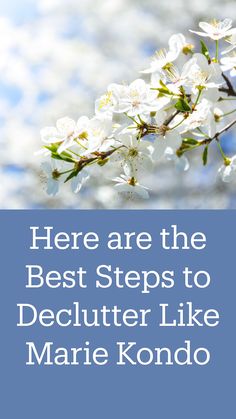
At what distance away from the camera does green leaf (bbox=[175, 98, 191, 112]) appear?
2.39 ft

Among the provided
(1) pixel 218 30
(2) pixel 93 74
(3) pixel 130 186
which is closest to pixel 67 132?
(3) pixel 130 186

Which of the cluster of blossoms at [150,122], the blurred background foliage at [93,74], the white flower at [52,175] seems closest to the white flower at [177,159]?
the cluster of blossoms at [150,122]

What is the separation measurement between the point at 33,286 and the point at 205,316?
0.37 metres

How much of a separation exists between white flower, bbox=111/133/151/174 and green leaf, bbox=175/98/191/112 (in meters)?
0.06

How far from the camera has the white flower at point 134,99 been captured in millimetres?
721

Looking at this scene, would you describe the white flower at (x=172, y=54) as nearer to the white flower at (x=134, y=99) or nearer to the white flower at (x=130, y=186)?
the white flower at (x=134, y=99)

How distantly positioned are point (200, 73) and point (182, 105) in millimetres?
42

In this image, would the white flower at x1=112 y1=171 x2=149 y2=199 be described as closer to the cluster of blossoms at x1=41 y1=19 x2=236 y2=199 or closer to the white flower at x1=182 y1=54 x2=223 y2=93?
the cluster of blossoms at x1=41 y1=19 x2=236 y2=199

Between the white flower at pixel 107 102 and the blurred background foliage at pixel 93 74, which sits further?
the blurred background foliage at pixel 93 74

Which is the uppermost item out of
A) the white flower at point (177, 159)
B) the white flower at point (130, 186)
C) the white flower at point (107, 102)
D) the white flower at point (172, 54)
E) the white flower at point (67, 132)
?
the white flower at point (172, 54)

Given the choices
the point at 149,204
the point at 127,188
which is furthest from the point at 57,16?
the point at 127,188

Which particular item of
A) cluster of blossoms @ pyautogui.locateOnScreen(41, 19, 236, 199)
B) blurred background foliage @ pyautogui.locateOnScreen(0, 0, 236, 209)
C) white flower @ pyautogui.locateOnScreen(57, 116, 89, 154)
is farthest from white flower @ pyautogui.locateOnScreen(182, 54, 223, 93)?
blurred background foliage @ pyautogui.locateOnScreen(0, 0, 236, 209)

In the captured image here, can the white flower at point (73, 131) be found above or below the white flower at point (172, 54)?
below

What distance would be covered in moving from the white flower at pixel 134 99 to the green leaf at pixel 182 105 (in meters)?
0.02
